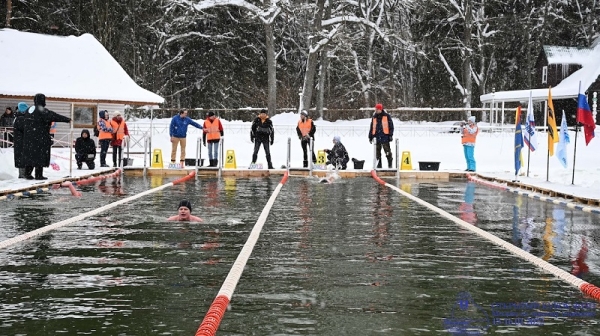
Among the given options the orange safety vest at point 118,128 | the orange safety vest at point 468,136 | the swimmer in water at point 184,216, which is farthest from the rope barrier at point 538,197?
the orange safety vest at point 118,128

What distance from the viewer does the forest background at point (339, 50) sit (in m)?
58.0

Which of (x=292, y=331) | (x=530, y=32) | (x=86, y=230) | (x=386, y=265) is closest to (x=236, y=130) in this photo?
(x=530, y=32)

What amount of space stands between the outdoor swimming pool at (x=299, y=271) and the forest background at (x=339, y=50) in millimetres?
40484

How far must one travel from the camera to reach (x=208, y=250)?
1027 cm

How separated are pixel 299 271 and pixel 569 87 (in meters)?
51.6

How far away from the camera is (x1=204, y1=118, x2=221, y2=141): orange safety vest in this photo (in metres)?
27.1

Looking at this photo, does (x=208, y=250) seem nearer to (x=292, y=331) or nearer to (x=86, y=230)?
(x=86, y=230)

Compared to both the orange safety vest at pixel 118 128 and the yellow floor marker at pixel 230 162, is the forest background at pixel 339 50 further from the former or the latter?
the orange safety vest at pixel 118 128

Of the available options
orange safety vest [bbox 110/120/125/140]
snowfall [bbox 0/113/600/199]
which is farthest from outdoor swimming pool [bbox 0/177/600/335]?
snowfall [bbox 0/113/600/199]

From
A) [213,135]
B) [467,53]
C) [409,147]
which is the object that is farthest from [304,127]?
[467,53]

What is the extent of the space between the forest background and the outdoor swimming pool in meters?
40.5

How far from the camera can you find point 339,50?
56.1 meters

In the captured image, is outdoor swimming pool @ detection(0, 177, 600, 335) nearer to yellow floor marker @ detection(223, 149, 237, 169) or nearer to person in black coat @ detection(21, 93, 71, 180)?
person in black coat @ detection(21, 93, 71, 180)

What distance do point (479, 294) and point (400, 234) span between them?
427cm
